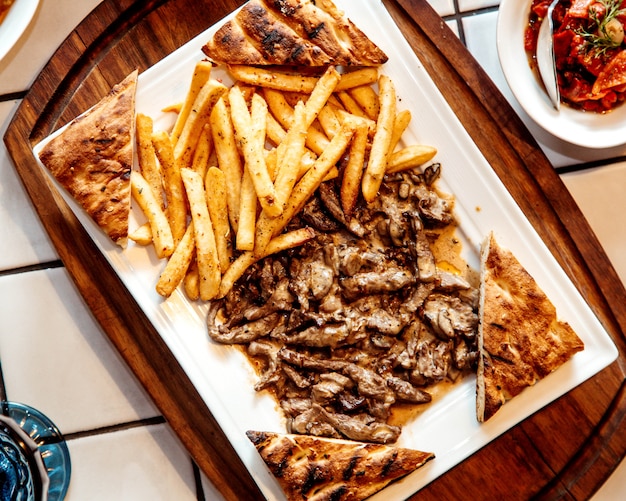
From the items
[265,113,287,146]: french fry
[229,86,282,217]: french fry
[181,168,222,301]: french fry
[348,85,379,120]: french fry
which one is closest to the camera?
[229,86,282,217]: french fry

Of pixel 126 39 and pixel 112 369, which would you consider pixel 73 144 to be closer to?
pixel 126 39

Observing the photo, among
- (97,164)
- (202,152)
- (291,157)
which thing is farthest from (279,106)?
(97,164)

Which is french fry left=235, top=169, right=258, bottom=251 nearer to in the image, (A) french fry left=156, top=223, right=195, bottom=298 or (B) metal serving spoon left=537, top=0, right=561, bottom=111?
(A) french fry left=156, top=223, right=195, bottom=298

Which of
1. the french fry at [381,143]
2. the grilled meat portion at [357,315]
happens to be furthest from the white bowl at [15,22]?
the french fry at [381,143]

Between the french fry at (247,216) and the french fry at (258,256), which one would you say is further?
the french fry at (258,256)

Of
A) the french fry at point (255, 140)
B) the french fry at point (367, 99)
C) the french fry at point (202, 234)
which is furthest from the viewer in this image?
the french fry at point (367, 99)

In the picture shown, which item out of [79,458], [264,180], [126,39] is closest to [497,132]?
[264,180]

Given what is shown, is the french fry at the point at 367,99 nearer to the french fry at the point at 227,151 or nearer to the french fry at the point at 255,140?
the french fry at the point at 255,140

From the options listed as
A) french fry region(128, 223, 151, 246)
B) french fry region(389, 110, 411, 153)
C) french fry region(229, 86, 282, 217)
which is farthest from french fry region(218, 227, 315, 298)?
french fry region(389, 110, 411, 153)
